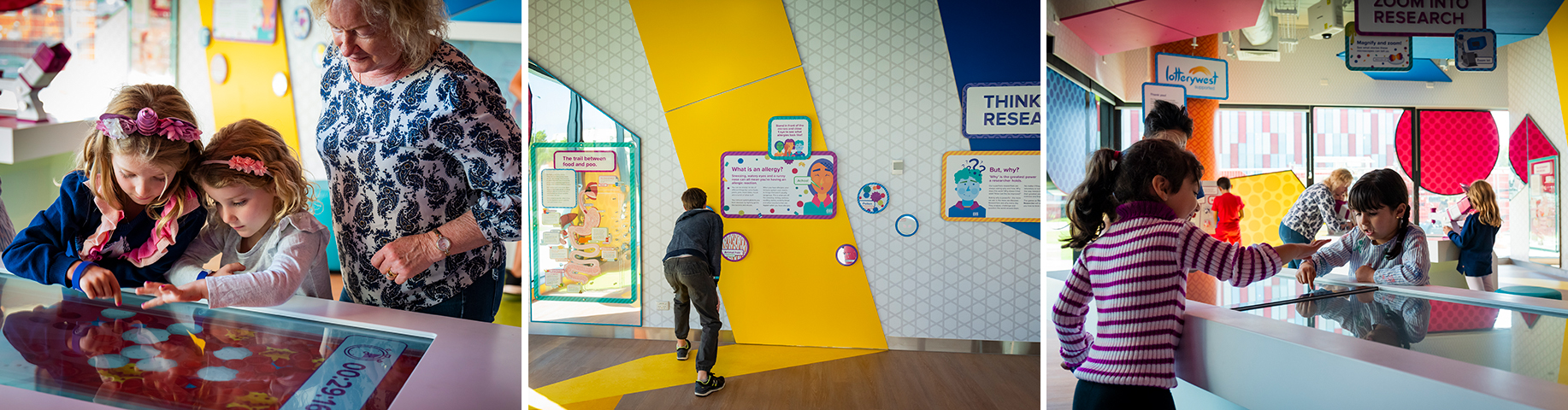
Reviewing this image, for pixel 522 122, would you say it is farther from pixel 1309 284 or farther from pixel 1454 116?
pixel 1454 116

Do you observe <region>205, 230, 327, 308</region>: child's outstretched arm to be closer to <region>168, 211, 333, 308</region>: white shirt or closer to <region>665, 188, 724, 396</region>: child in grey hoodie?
<region>168, 211, 333, 308</region>: white shirt

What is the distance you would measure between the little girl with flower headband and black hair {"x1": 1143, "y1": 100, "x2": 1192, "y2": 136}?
7.32 feet

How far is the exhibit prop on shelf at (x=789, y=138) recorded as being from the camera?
11.4 feet

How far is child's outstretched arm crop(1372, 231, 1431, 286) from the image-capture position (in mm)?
1541

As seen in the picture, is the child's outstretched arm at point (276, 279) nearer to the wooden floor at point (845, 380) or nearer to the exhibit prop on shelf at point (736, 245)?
the wooden floor at point (845, 380)

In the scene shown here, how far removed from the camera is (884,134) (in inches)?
138

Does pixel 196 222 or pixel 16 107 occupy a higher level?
pixel 16 107

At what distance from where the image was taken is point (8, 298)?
105 centimetres

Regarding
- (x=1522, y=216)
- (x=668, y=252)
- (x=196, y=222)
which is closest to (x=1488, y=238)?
(x=1522, y=216)

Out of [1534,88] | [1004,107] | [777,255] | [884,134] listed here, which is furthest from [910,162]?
[1534,88]

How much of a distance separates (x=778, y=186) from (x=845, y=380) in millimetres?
1096

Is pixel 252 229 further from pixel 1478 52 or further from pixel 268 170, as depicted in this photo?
pixel 1478 52

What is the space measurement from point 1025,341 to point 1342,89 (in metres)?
2.03

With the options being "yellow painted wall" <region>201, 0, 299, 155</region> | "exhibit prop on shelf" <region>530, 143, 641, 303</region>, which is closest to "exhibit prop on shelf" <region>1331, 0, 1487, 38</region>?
"yellow painted wall" <region>201, 0, 299, 155</region>
